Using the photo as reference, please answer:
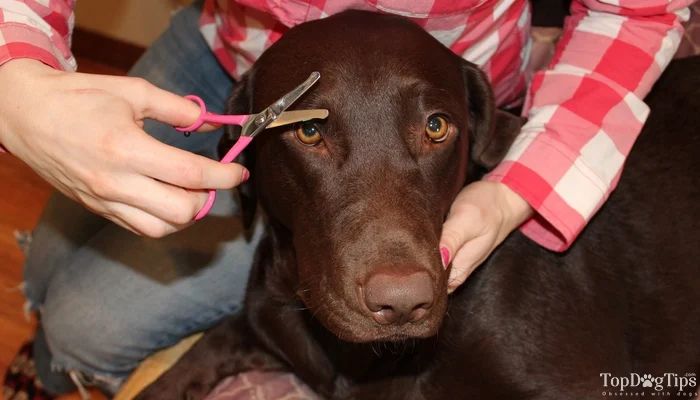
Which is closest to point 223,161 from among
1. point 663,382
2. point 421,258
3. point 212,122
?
point 212,122

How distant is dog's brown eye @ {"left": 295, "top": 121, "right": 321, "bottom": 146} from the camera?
1.69 metres

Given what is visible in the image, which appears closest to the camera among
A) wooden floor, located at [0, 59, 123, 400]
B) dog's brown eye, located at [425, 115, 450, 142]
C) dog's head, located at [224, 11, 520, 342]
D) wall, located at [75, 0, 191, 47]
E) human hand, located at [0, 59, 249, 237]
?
human hand, located at [0, 59, 249, 237]

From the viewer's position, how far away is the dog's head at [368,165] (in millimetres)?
1504

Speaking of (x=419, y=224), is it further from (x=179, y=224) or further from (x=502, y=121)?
(x=502, y=121)

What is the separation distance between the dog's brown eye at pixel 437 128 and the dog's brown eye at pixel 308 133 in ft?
0.84

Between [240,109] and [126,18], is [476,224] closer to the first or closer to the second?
[240,109]

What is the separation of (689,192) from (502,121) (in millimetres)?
643

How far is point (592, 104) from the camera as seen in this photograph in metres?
2.01

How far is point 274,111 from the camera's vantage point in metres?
1.56

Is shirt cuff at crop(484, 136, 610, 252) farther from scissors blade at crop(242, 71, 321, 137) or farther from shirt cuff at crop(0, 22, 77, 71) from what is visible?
shirt cuff at crop(0, 22, 77, 71)

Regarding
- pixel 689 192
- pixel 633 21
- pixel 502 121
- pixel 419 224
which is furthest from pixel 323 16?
pixel 689 192

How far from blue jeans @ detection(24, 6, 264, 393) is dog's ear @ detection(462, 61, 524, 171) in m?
0.90

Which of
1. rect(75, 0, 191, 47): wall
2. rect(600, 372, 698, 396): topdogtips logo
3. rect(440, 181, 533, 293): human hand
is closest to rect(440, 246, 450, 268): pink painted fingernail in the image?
rect(440, 181, 533, 293): human hand

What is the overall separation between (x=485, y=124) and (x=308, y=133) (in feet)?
1.82
